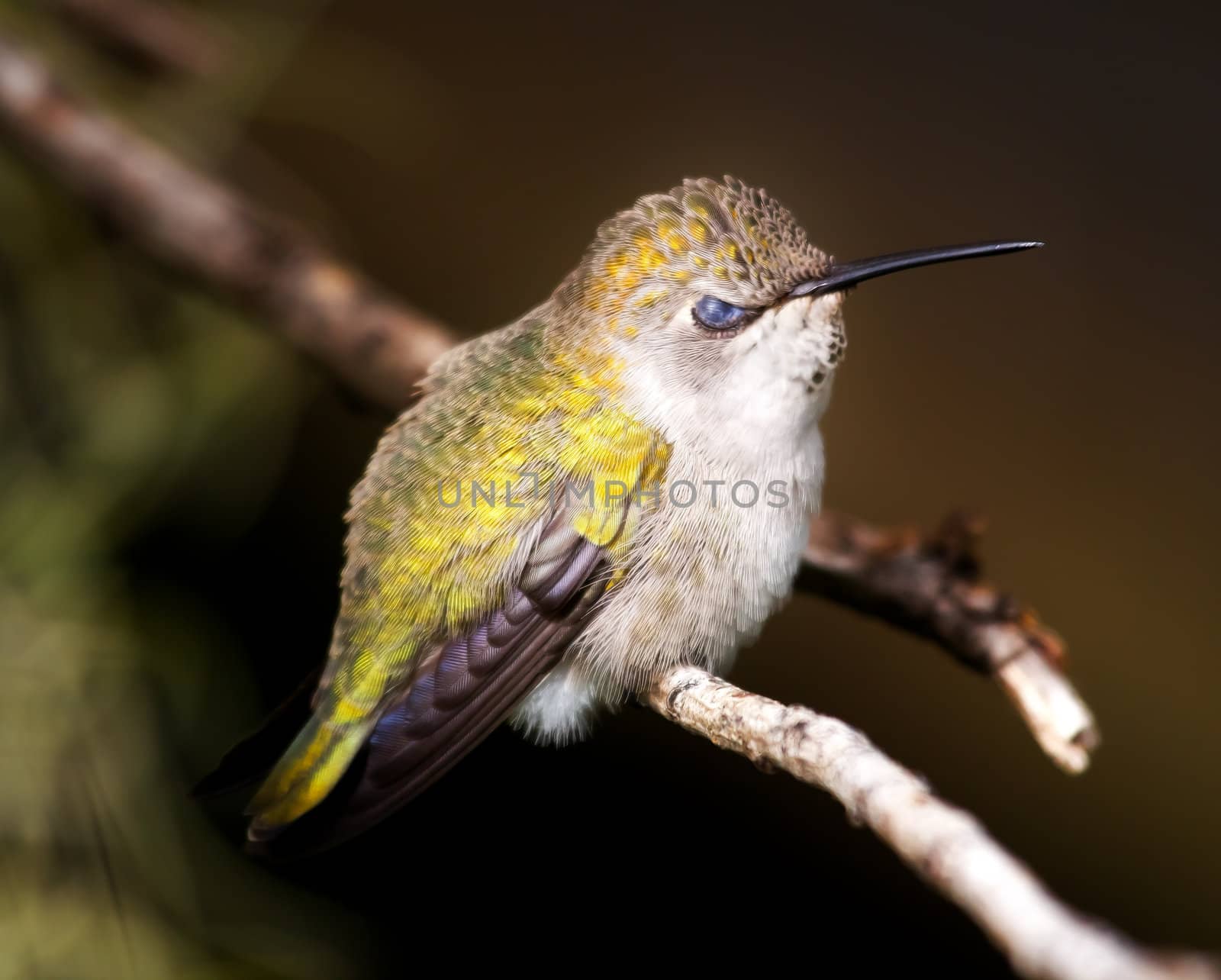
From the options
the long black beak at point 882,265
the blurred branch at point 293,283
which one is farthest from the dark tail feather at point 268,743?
the long black beak at point 882,265

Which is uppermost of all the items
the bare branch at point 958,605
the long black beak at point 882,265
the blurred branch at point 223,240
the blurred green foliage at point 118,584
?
the long black beak at point 882,265

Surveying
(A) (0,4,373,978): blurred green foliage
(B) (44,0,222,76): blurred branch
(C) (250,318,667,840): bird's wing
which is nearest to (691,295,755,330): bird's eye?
(C) (250,318,667,840): bird's wing

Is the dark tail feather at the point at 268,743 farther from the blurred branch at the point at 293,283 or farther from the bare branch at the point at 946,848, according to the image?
the bare branch at the point at 946,848

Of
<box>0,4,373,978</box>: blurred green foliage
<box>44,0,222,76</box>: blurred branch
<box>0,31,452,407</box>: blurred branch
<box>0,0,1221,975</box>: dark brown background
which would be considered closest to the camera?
<box>0,4,373,978</box>: blurred green foliage

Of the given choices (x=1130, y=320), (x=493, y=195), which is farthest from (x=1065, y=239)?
(x=493, y=195)

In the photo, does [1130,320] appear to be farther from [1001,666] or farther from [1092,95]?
[1001,666]

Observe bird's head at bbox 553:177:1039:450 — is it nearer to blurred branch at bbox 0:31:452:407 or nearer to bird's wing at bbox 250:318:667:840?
bird's wing at bbox 250:318:667:840

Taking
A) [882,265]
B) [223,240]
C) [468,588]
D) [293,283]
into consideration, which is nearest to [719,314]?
[882,265]

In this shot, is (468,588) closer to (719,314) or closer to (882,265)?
(719,314)
